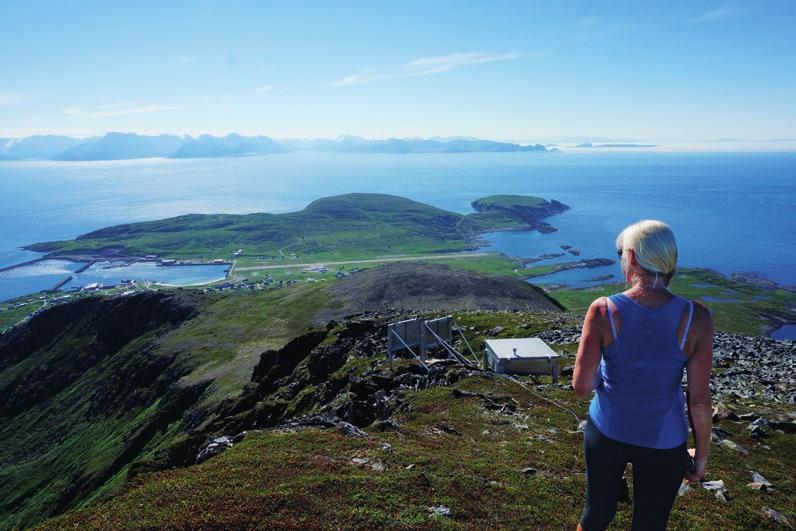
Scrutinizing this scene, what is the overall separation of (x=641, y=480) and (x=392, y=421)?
15080mm

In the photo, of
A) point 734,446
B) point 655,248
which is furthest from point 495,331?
point 655,248

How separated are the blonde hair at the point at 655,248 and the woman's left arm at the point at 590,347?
0.68 meters

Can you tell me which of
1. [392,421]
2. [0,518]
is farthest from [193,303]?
[392,421]

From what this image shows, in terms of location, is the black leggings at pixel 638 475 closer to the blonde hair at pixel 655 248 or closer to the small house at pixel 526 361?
the blonde hair at pixel 655 248

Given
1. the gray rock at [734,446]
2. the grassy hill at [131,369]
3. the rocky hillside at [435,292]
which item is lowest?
the grassy hill at [131,369]

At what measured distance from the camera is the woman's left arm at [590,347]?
5.77m

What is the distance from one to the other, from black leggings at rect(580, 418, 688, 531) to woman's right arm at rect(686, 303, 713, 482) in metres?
→ 0.33

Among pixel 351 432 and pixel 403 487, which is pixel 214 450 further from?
pixel 403 487

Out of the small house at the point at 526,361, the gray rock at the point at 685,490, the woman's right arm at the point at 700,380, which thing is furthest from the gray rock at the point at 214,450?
the woman's right arm at the point at 700,380

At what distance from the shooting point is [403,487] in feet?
41.7

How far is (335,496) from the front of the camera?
12094 mm

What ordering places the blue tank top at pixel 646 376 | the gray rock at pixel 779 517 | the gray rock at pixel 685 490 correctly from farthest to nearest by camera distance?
the gray rock at pixel 685 490, the gray rock at pixel 779 517, the blue tank top at pixel 646 376

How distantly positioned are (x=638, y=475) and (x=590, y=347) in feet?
5.60

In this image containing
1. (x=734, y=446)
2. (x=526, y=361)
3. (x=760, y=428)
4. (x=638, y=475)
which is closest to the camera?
(x=638, y=475)
